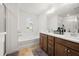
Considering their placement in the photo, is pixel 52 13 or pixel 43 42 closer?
pixel 52 13

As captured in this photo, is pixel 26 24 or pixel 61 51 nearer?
pixel 26 24

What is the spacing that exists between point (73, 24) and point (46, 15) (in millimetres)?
563

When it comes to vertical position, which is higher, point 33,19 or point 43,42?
point 33,19

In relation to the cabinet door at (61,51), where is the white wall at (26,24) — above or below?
above

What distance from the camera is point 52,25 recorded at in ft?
6.26

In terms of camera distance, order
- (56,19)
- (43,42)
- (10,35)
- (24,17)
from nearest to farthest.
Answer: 1. (24,17)
2. (56,19)
3. (10,35)
4. (43,42)

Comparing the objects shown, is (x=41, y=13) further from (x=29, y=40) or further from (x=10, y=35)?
(x=10, y=35)

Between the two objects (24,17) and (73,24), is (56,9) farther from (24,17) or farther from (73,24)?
(24,17)

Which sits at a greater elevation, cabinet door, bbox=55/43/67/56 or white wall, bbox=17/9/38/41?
white wall, bbox=17/9/38/41

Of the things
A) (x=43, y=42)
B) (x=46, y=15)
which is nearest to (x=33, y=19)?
(x=46, y=15)

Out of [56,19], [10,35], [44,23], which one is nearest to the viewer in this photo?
[56,19]

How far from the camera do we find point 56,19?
5.69ft

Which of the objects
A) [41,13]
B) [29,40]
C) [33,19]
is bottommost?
[29,40]

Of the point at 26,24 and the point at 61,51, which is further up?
the point at 26,24
